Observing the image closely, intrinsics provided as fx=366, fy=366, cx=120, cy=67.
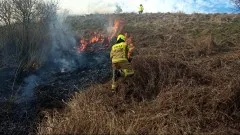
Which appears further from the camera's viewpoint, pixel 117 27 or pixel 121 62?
pixel 117 27

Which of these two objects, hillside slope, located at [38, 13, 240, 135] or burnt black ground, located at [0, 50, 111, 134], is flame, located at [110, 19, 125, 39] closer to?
burnt black ground, located at [0, 50, 111, 134]

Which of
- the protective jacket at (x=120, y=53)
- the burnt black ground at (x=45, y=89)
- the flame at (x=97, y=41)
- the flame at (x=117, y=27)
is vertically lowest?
the burnt black ground at (x=45, y=89)

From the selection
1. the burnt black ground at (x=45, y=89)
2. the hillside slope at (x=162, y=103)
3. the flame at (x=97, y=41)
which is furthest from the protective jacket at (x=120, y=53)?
the flame at (x=97, y=41)

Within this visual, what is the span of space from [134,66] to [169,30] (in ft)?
43.5

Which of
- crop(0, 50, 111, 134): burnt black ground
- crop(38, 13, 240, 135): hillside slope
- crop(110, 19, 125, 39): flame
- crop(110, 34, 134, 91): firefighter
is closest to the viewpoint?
crop(38, 13, 240, 135): hillside slope

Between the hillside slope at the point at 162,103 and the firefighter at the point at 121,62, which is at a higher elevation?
the firefighter at the point at 121,62

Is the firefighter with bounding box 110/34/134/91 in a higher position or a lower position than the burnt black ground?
higher

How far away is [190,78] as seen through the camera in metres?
11.1

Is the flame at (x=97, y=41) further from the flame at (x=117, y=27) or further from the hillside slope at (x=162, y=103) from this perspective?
the hillside slope at (x=162, y=103)

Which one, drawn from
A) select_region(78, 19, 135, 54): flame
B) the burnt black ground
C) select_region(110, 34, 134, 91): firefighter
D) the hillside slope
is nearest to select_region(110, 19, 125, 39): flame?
select_region(78, 19, 135, 54): flame

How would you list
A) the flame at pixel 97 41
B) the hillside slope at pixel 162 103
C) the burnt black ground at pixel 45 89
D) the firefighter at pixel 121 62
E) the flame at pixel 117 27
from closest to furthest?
the hillside slope at pixel 162 103
the burnt black ground at pixel 45 89
the firefighter at pixel 121 62
the flame at pixel 97 41
the flame at pixel 117 27

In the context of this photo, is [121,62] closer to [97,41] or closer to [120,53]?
[120,53]

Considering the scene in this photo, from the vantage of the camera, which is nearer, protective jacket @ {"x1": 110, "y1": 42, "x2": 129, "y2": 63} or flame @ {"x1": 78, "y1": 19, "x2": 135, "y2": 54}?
protective jacket @ {"x1": 110, "y1": 42, "x2": 129, "y2": 63}

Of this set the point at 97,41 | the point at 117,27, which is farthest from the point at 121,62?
the point at 117,27
